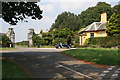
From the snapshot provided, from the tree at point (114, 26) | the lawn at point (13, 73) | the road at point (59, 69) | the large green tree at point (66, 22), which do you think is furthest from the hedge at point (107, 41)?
the large green tree at point (66, 22)

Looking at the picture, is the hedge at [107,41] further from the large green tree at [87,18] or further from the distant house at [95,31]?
the large green tree at [87,18]

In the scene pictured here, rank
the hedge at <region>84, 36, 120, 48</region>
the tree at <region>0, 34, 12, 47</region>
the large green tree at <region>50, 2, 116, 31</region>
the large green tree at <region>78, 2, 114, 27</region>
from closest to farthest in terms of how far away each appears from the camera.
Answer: the hedge at <region>84, 36, 120, 48</region>, the tree at <region>0, 34, 12, 47</region>, the large green tree at <region>78, 2, 114, 27</region>, the large green tree at <region>50, 2, 116, 31</region>

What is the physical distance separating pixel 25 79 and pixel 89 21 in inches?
2647

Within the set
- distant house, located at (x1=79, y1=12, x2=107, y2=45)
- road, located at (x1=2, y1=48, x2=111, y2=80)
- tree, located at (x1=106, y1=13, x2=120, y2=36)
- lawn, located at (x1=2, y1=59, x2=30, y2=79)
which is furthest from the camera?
distant house, located at (x1=79, y1=12, x2=107, y2=45)

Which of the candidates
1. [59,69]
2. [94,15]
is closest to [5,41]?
[59,69]

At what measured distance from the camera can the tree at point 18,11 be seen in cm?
1344

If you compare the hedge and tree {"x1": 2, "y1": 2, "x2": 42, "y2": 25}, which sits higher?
tree {"x1": 2, "y1": 2, "x2": 42, "y2": 25}

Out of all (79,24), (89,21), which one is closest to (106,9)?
(89,21)

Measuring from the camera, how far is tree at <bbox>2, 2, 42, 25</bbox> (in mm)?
13444

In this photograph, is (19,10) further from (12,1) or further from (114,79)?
(114,79)

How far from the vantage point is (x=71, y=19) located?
78.9m

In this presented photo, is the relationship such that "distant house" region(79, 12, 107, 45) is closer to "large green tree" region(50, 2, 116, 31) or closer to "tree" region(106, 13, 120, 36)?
"tree" region(106, 13, 120, 36)

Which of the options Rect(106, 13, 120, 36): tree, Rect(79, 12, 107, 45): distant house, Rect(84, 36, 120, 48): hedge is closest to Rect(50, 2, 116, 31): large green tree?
Rect(79, 12, 107, 45): distant house

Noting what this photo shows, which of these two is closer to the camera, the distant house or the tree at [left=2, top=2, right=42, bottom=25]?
the tree at [left=2, top=2, right=42, bottom=25]
